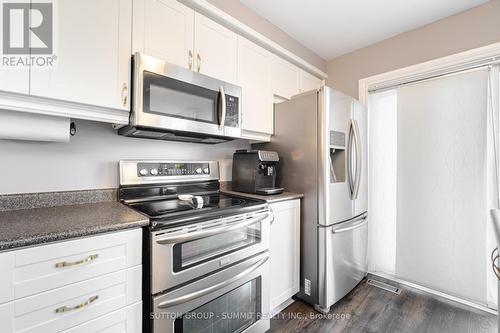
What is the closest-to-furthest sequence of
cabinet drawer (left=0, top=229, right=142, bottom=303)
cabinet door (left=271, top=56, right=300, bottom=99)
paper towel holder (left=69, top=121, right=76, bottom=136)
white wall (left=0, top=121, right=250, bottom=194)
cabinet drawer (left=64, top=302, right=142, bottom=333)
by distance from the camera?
1. cabinet drawer (left=0, top=229, right=142, bottom=303)
2. cabinet drawer (left=64, top=302, right=142, bottom=333)
3. white wall (left=0, top=121, right=250, bottom=194)
4. paper towel holder (left=69, top=121, right=76, bottom=136)
5. cabinet door (left=271, top=56, right=300, bottom=99)

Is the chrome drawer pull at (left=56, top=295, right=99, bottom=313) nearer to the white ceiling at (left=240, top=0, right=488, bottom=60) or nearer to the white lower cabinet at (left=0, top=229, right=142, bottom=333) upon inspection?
the white lower cabinet at (left=0, top=229, right=142, bottom=333)

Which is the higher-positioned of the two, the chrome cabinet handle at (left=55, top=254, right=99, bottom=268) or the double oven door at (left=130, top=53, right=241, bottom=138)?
the double oven door at (left=130, top=53, right=241, bottom=138)

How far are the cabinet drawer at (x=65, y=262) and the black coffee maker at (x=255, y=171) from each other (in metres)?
1.05

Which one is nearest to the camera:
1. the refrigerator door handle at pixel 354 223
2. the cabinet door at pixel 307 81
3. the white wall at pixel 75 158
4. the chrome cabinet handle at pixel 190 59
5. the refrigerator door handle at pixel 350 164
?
the white wall at pixel 75 158

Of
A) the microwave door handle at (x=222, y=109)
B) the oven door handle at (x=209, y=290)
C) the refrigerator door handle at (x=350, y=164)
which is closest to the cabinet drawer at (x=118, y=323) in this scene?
the oven door handle at (x=209, y=290)

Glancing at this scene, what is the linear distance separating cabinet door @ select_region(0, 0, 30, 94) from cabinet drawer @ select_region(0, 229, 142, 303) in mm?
689

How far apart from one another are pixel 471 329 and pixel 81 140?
3.05 meters

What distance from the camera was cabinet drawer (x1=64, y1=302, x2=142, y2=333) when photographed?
2.93 feet

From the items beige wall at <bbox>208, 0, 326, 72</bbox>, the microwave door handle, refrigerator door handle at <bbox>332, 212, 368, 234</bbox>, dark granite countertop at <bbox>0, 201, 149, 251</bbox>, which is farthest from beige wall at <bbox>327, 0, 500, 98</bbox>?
dark granite countertop at <bbox>0, 201, 149, 251</bbox>

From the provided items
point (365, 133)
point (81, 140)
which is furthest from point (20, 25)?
point (365, 133)

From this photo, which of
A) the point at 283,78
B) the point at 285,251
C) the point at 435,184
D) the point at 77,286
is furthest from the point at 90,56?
the point at 435,184

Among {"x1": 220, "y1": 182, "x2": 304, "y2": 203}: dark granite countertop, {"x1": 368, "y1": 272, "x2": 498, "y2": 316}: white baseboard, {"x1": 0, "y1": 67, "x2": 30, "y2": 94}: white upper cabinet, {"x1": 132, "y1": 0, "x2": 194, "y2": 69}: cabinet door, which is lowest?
{"x1": 368, "y1": 272, "x2": 498, "y2": 316}: white baseboard

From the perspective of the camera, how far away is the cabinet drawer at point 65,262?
751 millimetres

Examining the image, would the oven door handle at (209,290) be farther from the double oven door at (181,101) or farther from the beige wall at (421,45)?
the beige wall at (421,45)
